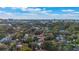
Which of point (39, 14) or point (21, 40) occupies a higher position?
point (39, 14)

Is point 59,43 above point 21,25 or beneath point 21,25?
beneath

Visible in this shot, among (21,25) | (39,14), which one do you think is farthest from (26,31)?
(39,14)
